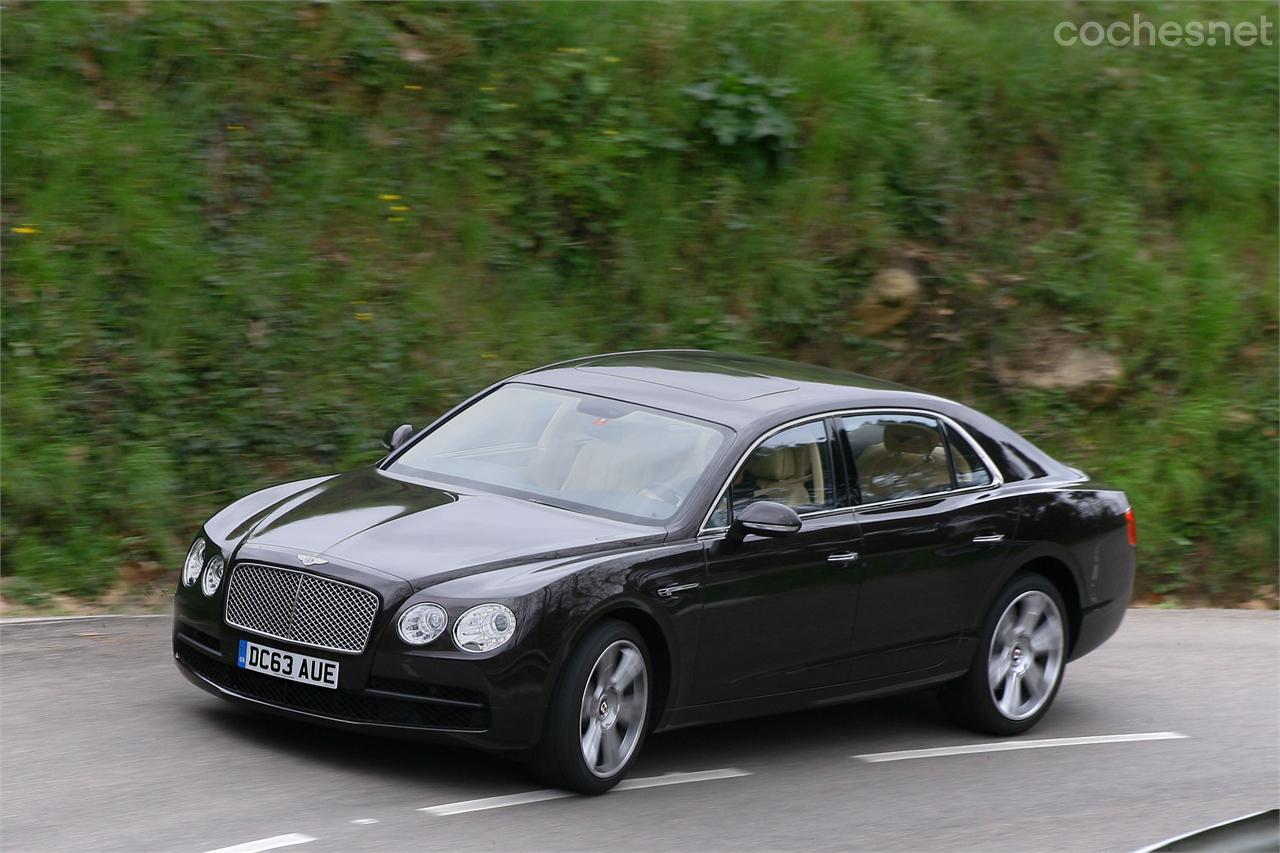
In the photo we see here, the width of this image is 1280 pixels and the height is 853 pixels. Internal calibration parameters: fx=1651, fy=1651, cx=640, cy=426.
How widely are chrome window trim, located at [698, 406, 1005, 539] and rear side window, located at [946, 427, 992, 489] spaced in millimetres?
18

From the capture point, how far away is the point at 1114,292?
15.0 m

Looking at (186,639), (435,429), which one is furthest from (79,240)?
(186,639)

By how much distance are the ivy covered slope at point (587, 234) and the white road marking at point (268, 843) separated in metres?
4.18

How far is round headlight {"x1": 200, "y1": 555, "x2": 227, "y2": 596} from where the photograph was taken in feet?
21.6

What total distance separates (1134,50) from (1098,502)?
32.8 ft

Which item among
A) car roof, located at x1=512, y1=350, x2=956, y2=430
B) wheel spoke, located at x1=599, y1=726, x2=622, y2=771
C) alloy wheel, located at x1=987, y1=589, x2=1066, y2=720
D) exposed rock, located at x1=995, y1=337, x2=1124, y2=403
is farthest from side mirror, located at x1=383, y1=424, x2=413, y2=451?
exposed rock, located at x1=995, y1=337, x2=1124, y2=403

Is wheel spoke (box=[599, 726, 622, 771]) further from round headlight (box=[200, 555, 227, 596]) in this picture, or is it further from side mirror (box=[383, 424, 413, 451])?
side mirror (box=[383, 424, 413, 451])

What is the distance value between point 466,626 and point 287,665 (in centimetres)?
75

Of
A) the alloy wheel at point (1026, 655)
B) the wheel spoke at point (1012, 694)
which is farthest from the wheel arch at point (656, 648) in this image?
the wheel spoke at point (1012, 694)

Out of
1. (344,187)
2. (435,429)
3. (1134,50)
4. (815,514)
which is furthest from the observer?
(1134,50)

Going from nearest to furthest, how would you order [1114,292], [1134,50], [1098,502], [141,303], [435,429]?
1. [435,429]
2. [1098,502]
3. [141,303]
4. [1114,292]
5. [1134,50]

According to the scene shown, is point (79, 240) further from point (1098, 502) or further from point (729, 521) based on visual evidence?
point (1098, 502)

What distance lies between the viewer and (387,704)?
6.14m
